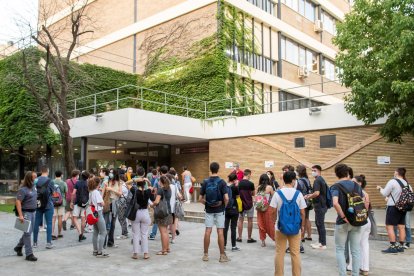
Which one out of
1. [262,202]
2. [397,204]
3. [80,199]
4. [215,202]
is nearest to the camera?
[215,202]

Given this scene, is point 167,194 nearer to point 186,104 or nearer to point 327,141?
point 327,141

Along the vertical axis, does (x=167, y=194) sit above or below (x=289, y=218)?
above

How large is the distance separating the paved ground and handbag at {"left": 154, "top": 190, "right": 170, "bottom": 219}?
0.81 metres

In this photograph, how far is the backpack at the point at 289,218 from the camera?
601 centimetres

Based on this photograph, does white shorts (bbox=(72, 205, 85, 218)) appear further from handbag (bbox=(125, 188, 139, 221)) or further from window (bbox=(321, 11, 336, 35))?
window (bbox=(321, 11, 336, 35))

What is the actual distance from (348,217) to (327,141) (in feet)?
38.3

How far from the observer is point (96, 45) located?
30625 mm

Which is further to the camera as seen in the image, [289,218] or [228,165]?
[228,165]

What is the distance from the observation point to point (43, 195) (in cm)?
901

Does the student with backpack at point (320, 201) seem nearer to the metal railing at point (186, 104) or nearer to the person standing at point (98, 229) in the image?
the person standing at point (98, 229)

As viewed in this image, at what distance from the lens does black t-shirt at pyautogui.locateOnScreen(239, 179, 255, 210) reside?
31.7 feet

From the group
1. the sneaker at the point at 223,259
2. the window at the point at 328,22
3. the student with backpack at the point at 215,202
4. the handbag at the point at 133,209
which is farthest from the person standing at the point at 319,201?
the window at the point at 328,22

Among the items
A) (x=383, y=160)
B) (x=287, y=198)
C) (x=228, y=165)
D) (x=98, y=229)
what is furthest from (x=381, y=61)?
(x=228, y=165)

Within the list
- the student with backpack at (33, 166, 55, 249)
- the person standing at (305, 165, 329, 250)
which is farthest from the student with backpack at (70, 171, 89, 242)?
the person standing at (305, 165, 329, 250)
